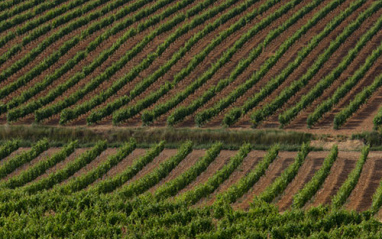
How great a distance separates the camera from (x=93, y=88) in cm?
6300

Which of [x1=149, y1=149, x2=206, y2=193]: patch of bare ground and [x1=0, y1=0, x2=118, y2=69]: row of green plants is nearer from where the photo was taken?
[x1=149, y1=149, x2=206, y2=193]: patch of bare ground

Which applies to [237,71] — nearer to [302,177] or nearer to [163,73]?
[163,73]

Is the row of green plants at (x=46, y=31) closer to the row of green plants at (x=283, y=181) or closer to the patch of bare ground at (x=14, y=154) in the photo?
the patch of bare ground at (x=14, y=154)

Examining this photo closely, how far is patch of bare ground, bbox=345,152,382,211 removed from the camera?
43.9 meters

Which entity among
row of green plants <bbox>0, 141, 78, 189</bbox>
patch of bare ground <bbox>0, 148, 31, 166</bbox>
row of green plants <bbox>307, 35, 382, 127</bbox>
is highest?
row of green plants <bbox>307, 35, 382, 127</bbox>

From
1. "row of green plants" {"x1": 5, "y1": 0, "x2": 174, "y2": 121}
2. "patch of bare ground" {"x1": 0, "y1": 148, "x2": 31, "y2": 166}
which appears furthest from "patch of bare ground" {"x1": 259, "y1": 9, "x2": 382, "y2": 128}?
"row of green plants" {"x1": 5, "y1": 0, "x2": 174, "y2": 121}

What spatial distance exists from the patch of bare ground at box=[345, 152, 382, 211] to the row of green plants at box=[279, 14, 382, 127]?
6.27 meters

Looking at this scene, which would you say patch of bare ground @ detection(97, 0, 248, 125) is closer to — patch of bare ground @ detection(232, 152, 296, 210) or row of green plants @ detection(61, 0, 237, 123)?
row of green plants @ detection(61, 0, 237, 123)

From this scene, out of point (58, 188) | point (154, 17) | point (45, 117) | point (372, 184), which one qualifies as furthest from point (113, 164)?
point (154, 17)

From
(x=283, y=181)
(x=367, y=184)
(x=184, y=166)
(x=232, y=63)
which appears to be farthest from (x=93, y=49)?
(x=367, y=184)

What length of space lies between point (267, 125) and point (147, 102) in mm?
8495

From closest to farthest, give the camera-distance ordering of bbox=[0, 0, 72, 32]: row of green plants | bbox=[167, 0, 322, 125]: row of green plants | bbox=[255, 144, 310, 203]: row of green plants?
bbox=[255, 144, 310, 203]: row of green plants < bbox=[167, 0, 322, 125]: row of green plants < bbox=[0, 0, 72, 32]: row of green plants

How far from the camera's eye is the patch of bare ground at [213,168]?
154ft

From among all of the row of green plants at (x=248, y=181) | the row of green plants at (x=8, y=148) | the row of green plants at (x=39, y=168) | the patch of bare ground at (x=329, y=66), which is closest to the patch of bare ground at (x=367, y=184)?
the row of green plants at (x=248, y=181)
